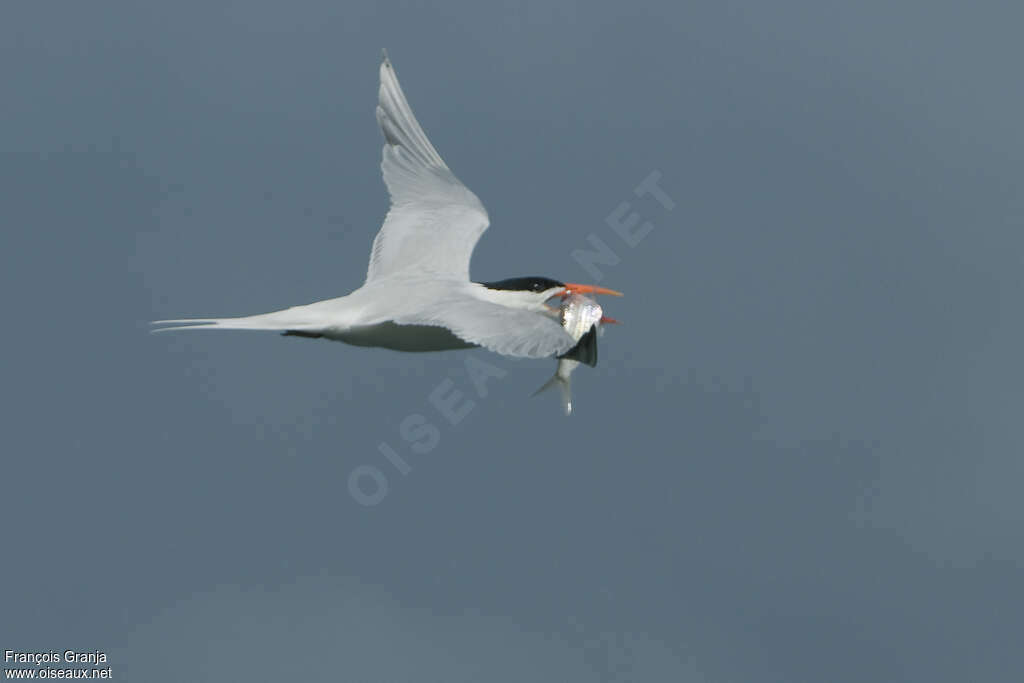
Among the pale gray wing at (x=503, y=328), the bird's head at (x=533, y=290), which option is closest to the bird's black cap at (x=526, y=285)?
the bird's head at (x=533, y=290)

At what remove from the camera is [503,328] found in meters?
8.00

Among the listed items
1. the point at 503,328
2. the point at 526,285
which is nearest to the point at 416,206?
the point at 526,285

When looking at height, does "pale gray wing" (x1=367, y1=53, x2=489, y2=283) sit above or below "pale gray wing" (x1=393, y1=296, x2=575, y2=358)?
above

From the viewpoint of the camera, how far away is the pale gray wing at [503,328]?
776 cm

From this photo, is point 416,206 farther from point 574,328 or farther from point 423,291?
point 574,328

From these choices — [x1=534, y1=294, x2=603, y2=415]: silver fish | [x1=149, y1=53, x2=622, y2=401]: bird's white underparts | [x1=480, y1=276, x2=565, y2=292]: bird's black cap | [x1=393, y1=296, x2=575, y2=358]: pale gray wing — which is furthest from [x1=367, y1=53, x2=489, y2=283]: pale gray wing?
[x1=393, y1=296, x2=575, y2=358]: pale gray wing

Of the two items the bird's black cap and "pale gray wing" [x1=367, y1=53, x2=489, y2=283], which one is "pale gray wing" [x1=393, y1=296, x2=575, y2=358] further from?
"pale gray wing" [x1=367, y1=53, x2=489, y2=283]

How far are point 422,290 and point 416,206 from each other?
5.53 ft

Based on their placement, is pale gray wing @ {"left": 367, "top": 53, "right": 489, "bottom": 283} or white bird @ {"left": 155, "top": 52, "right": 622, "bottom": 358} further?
pale gray wing @ {"left": 367, "top": 53, "right": 489, "bottom": 283}

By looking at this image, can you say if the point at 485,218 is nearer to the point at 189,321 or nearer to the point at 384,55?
the point at 384,55

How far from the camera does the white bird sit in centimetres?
812

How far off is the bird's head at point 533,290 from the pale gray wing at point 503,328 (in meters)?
1.33

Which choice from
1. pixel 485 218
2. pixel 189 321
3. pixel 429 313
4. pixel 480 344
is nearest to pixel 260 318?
pixel 189 321

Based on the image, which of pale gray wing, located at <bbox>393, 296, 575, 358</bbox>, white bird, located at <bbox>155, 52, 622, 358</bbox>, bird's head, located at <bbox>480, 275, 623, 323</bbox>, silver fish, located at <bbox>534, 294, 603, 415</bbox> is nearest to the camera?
pale gray wing, located at <bbox>393, 296, 575, 358</bbox>
